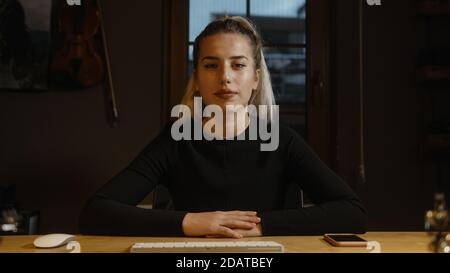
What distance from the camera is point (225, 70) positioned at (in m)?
1.28

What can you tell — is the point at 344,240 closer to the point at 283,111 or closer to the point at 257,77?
the point at 257,77

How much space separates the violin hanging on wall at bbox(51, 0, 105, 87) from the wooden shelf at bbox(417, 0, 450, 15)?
→ 1715mm

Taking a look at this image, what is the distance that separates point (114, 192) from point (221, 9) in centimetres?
177

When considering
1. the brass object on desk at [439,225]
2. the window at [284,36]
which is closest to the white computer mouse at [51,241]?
the brass object on desk at [439,225]

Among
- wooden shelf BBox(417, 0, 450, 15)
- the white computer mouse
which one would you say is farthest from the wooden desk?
wooden shelf BBox(417, 0, 450, 15)

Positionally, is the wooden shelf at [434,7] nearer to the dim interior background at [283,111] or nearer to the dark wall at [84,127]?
the dim interior background at [283,111]

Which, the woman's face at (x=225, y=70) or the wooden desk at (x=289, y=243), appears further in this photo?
the woman's face at (x=225, y=70)

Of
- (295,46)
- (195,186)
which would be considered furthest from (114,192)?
(295,46)

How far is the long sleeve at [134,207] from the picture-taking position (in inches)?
41.7

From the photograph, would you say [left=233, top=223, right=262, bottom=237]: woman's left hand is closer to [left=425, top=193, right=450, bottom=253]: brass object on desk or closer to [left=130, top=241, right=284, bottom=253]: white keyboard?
[left=130, top=241, right=284, bottom=253]: white keyboard

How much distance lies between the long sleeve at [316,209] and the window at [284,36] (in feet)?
4.68

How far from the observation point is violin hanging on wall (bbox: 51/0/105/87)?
2508mm

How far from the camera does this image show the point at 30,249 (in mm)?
922

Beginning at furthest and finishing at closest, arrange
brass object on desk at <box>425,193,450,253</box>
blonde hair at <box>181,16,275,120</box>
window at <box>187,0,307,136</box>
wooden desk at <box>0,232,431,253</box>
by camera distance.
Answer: window at <box>187,0,307,136</box>, blonde hair at <box>181,16,275,120</box>, wooden desk at <box>0,232,431,253</box>, brass object on desk at <box>425,193,450,253</box>
